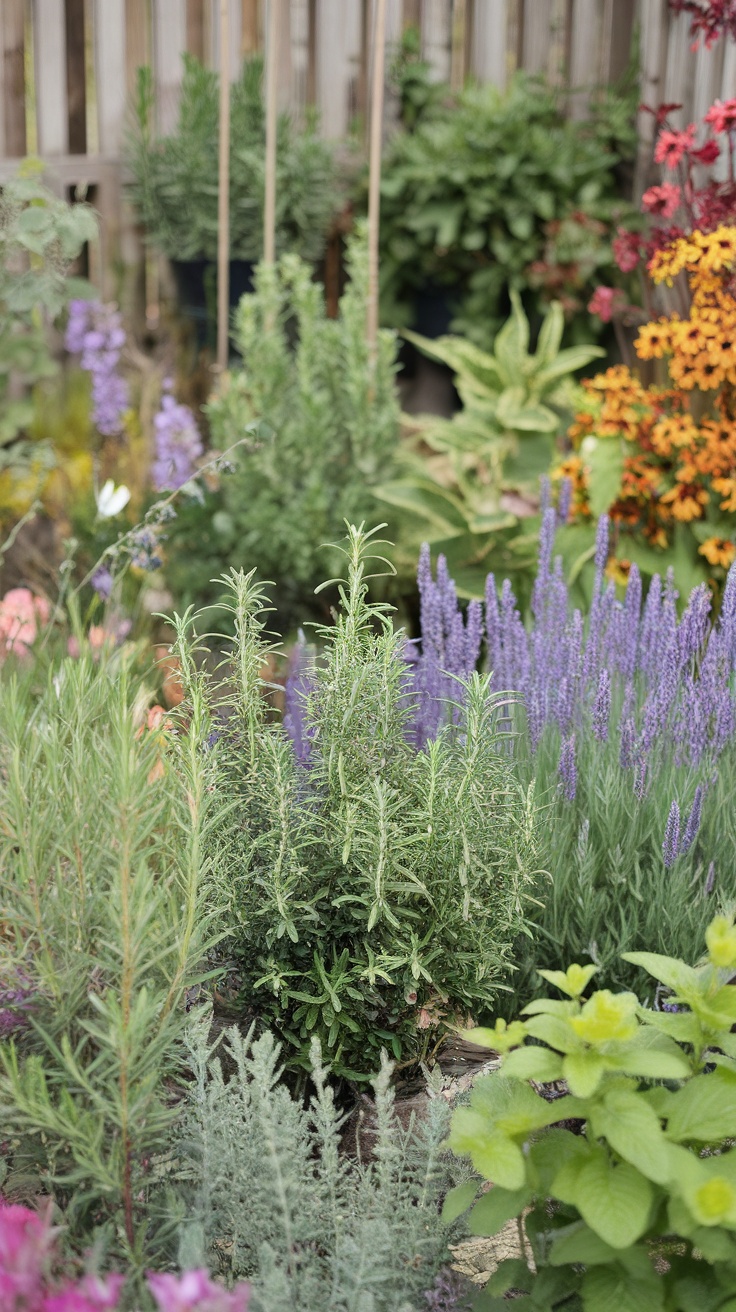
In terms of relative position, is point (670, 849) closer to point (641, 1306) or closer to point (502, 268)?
point (641, 1306)

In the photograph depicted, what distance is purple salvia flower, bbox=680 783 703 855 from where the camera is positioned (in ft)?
5.76

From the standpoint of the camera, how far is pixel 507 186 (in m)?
4.68

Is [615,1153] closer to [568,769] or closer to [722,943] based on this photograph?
[722,943]

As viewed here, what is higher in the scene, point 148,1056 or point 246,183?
point 246,183

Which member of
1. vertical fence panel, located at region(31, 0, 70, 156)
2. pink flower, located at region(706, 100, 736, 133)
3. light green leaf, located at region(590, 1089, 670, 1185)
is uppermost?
vertical fence panel, located at region(31, 0, 70, 156)

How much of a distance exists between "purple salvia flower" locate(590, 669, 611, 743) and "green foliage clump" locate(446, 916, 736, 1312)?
1.97 ft

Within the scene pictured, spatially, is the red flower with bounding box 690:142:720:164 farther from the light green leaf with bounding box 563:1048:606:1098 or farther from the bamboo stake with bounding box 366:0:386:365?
the light green leaf with bounding box 563:1048:606:1098

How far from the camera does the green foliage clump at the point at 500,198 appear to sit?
461 centimetres

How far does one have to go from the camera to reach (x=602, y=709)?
72.2 inches

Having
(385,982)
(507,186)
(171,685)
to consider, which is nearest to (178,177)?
(507,186)

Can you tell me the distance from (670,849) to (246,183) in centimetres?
352

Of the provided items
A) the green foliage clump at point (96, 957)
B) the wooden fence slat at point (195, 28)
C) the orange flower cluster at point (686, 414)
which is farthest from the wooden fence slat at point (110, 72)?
the green foliage clump at point (96, 957)

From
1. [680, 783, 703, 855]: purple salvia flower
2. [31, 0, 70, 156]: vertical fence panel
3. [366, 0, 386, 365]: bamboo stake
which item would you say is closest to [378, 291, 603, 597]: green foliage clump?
[366, 0, 386, 365]: bamboo stake

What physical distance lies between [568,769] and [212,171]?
3.34 metres
